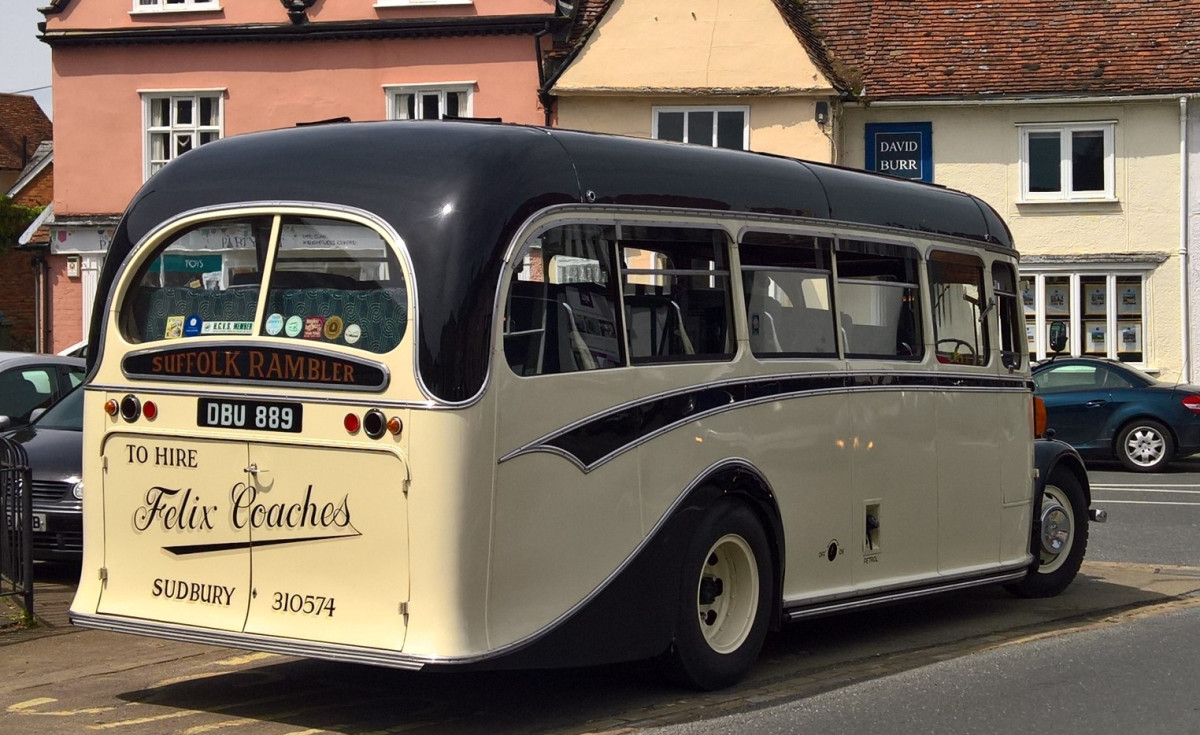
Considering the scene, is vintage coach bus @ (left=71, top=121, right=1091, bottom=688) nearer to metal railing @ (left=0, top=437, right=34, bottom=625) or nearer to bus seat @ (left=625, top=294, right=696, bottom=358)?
bus seat @ (left=625, top=294, right=696, bottom=358)

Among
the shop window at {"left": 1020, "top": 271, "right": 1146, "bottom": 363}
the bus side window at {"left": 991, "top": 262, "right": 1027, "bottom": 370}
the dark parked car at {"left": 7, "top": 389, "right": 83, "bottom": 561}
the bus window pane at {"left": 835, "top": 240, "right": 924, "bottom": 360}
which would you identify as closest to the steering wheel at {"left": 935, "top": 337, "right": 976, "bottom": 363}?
the bus window pane at {"left": 835, "top": 240, "right": 924, "bottom": 360}

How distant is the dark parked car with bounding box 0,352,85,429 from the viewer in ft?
44.3

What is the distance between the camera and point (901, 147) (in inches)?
1176

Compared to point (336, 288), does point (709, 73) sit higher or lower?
higher

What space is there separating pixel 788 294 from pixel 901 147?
2215 centimetres

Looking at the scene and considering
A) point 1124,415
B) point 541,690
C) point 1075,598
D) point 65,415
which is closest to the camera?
point 541,690

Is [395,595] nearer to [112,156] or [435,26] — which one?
[435,26]

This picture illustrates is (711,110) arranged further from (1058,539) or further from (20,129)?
(20,129)

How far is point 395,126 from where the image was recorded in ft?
23.7

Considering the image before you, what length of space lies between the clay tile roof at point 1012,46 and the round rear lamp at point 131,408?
23.9m

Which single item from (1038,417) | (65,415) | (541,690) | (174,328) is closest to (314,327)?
(174,328)

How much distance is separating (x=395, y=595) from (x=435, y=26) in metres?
24.7

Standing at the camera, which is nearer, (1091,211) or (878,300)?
(878,300)

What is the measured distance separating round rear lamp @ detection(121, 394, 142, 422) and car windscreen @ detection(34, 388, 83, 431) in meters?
4.97
